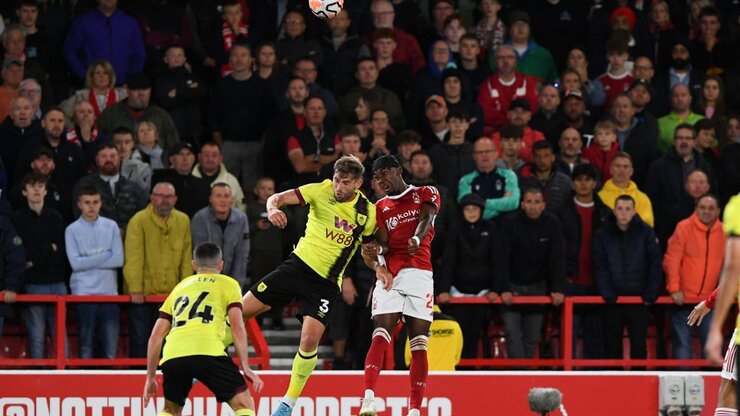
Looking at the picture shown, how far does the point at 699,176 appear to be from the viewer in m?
16.4

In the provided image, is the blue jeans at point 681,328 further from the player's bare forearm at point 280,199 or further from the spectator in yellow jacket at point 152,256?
the player's bare forearm at point 280,199

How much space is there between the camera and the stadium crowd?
1562 cm

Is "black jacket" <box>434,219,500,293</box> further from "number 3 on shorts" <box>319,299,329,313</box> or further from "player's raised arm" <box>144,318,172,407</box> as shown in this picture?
"player's raised arm" <box>144,318,172,407</box>

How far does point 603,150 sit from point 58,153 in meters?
6.33

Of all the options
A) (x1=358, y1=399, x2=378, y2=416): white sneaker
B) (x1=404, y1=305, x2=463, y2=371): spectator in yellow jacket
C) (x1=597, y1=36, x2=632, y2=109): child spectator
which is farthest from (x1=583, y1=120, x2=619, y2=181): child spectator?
(x1=358, y1=399, x2=378, y2=416): white sneaker

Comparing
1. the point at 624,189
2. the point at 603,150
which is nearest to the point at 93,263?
the point at 624,189

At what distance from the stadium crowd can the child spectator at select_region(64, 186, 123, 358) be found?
25 mm

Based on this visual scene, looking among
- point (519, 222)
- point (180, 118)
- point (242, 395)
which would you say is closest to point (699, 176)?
point (519, 222)

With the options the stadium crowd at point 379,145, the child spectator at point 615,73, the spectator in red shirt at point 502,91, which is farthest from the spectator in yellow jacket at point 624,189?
the child spectator at point 615,73

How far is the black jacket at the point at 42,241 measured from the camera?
15.3m

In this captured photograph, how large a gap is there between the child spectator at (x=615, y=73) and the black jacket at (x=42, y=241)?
719 centimetres

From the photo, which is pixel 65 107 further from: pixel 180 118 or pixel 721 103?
pixel 721 103

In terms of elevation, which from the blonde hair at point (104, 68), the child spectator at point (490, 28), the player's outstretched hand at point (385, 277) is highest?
the child spectator at point (490, 28)

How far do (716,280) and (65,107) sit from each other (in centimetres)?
783
